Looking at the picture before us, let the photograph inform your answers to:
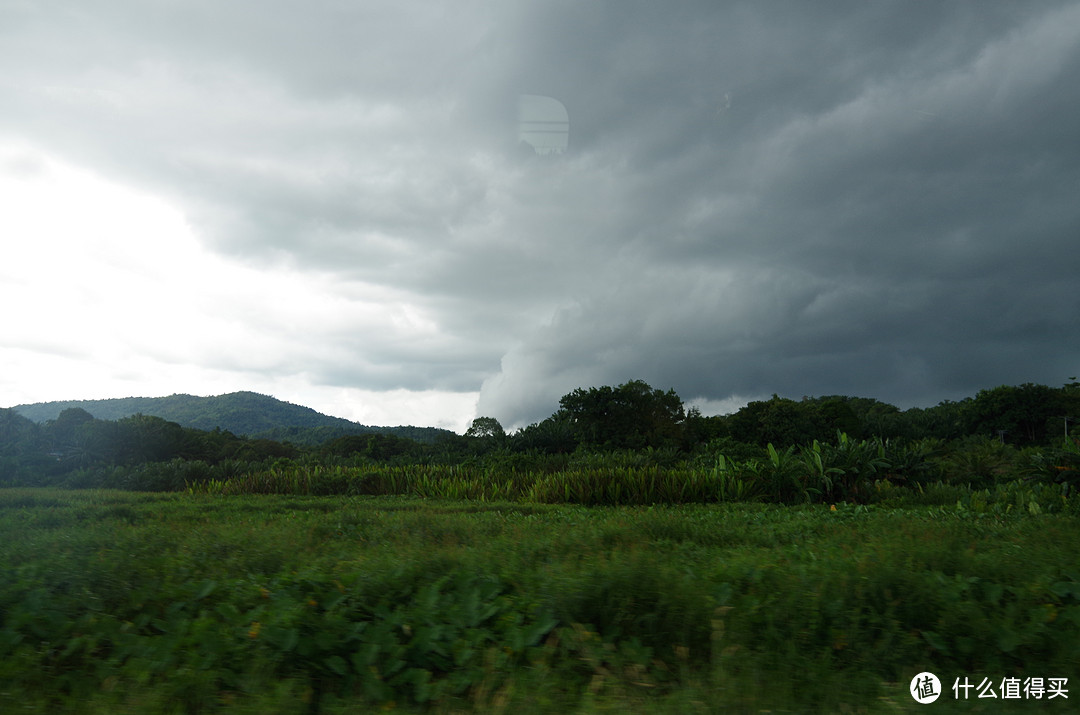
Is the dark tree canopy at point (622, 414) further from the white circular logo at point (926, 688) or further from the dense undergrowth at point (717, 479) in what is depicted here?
the white circular logo at point (926, 688)

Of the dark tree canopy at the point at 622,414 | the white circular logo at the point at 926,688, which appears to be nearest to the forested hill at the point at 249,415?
the dark tree canopy at the point at 622,414

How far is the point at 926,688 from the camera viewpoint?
11.0 ft

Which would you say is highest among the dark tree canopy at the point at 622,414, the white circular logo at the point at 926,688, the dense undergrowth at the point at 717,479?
the dark tree canopy at the point at 622,414

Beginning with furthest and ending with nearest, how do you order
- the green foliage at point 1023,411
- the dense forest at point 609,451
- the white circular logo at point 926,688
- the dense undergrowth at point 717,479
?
the green foliage at point 1023,411
the dense forest at point 609,451
the dense undergrowth at point 717,479
the white circular logo at point 926,688

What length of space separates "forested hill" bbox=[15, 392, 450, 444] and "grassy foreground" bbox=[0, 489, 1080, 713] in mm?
26224

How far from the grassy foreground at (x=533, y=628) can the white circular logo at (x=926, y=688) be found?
0.08 meters

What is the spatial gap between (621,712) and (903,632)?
2025mm

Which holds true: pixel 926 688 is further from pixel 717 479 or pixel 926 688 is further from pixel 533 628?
pixel 717 479

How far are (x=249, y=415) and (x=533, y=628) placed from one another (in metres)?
45.4

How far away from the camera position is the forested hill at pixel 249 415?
35125 mm

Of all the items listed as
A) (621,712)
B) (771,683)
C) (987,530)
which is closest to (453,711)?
(621,712)

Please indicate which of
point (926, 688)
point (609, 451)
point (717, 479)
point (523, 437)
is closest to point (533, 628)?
point (926, 688)

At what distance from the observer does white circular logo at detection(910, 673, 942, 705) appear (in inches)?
128

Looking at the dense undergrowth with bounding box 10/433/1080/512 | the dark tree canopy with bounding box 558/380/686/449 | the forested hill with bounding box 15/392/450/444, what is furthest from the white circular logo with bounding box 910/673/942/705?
the forested hill with bounding box 15/392/450/444
